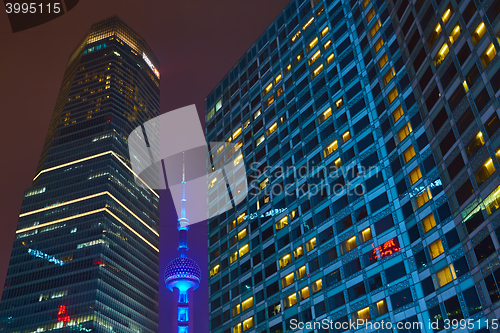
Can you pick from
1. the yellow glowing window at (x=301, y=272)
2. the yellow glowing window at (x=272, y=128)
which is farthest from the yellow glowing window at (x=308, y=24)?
the yellow glowing window at (x=301, y=272)

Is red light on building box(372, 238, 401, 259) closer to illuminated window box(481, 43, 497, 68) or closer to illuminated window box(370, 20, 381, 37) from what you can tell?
illuminated window box(481, 43, 497, 68)

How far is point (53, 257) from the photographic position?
641 ft

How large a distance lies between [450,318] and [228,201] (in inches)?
2092

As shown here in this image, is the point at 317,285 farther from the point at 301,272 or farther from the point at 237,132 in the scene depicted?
the point at 237,132

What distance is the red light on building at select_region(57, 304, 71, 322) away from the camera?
178938 millimetres

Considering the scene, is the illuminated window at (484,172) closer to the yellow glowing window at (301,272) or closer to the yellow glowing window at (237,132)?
the yellow glowing window at (301,272)

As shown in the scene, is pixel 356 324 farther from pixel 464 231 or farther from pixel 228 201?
pixel 228 201

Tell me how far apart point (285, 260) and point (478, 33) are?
4249 cm

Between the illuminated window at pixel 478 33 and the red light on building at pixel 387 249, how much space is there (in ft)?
80.6

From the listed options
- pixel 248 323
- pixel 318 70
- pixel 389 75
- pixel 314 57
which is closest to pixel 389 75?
pixel 389 75

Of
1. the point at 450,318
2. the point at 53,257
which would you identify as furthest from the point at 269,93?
the point at 53,257

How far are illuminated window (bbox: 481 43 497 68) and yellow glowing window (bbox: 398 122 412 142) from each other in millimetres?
16940

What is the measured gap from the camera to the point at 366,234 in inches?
2719

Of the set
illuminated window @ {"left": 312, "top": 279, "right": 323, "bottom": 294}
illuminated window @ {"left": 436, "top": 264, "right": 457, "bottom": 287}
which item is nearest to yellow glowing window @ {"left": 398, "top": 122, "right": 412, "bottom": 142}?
illuminated window @ {"left": 436, "top": 264, "right": 457, "bottom": 287}
